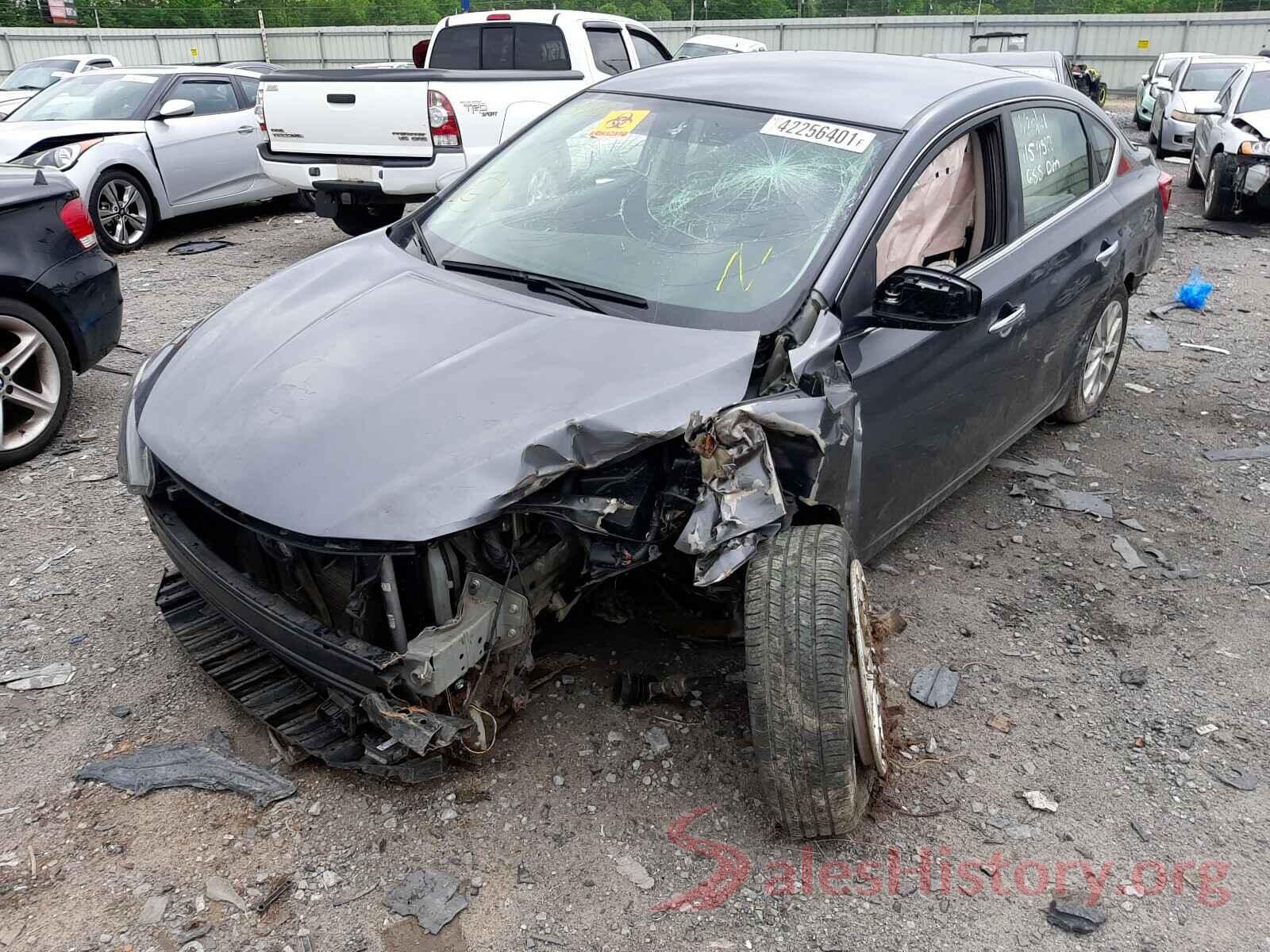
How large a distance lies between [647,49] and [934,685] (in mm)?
8425

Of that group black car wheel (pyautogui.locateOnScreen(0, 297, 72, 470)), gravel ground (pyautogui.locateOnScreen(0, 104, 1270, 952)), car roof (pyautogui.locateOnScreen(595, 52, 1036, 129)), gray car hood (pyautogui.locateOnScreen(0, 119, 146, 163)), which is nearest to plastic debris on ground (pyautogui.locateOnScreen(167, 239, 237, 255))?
gray car hood (pyautogui.locateOnScreen(0, 119, 146, 163))

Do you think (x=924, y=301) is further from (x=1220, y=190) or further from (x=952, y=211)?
(x=1220, y=190)

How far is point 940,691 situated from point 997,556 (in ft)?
3.35

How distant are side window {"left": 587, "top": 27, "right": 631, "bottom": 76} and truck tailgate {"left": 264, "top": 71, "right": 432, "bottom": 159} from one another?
7.26 feet

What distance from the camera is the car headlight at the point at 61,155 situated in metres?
8.06

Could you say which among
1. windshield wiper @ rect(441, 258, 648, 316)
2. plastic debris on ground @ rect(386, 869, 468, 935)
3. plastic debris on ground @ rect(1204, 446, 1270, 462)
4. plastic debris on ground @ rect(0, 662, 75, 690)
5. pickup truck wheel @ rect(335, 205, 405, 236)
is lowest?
plastic debris on ground @ rect(1204, 446, 1270, 462)

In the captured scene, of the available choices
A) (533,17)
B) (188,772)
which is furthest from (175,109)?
(188,772)

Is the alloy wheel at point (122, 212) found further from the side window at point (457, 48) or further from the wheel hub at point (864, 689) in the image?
the wheel hub at point (864, 689)

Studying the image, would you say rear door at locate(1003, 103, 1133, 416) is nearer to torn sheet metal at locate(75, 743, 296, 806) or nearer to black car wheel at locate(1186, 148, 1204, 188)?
torn sheet metal at locate(75, 743, 296, 806)

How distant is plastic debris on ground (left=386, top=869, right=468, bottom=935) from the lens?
8.06 feet

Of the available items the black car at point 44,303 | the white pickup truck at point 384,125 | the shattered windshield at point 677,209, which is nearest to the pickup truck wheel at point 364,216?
the white pickup truck at point 384,125

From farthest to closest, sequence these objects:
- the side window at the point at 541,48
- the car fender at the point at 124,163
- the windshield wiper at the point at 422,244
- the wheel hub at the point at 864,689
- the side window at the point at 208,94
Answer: the side window at the point at 208,94 < the side window at the point at 541,48 < the car fender at the point at 124,163 < the windshield wiper at the point at 422,244 < the wheel hub at the point at 864,689

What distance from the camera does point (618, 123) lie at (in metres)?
3.80

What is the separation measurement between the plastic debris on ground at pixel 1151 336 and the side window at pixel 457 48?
6191 mm
